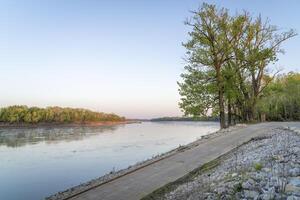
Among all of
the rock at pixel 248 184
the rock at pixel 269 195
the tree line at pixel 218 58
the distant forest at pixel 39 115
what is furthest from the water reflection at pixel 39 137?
the distant forest at pixel 39 115

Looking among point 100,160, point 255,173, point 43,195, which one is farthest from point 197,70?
point 255,173

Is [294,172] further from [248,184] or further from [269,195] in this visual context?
[269,195]

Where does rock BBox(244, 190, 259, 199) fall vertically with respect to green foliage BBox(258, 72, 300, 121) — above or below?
below

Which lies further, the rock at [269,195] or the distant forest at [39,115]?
the distant forest at [39,115]

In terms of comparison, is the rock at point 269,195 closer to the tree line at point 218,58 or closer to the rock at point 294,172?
the rock at point 294,172

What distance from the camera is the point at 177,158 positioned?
547 inches

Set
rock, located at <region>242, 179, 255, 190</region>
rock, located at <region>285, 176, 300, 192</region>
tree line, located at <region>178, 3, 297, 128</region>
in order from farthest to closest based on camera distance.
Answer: tree line, located at <region>178, 3, 297, 128</region>, rock, located at <region>242, 179, 255, 190</region>, rock, located at <region>285, 176, 300, 192</region>

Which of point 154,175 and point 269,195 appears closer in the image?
point 269,195

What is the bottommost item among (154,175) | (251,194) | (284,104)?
(154,175)

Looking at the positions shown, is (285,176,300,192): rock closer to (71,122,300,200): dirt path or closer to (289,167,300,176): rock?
(289,167,300,176): rock

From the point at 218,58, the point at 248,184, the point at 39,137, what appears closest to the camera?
the point at 248,184

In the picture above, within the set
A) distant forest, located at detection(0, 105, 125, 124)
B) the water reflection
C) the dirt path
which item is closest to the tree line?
the dirt path

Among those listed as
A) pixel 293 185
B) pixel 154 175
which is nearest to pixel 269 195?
pixel 293 185

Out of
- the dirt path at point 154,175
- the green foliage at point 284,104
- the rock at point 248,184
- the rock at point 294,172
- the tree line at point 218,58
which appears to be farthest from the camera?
the green foliage at point 284,104
